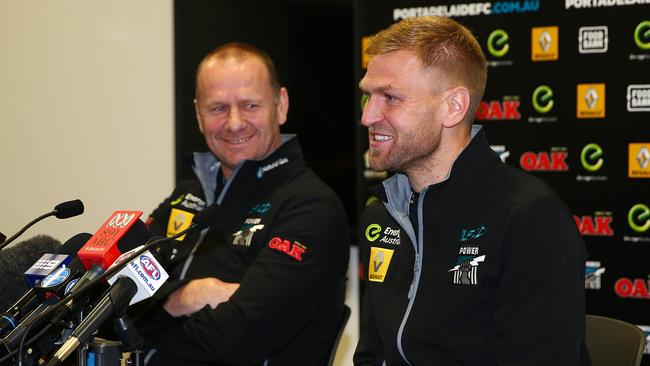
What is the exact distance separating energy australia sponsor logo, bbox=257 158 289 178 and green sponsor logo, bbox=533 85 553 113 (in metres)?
1.19

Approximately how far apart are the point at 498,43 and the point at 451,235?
163 cm

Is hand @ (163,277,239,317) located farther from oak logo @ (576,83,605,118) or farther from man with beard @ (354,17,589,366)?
oak logo @ (576,83,605,118)

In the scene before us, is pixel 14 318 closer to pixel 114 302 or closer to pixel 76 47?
pixel 114 302

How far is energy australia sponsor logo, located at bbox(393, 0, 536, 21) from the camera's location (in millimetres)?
3436

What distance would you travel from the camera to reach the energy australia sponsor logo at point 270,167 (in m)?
2.87

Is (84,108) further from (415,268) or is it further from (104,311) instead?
(104,311)

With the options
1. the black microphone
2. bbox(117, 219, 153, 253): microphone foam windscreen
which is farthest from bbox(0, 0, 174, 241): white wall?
the black microphone

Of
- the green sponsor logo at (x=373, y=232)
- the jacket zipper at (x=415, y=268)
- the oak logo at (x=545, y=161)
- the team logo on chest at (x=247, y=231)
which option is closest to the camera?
the jacket zipper at (x=415, y=268)

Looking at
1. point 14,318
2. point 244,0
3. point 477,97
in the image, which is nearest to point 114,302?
point 14,318

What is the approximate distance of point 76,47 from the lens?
14.8ft

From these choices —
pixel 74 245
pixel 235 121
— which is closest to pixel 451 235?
pixel 74 245

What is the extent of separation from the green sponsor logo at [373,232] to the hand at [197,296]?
0.47m

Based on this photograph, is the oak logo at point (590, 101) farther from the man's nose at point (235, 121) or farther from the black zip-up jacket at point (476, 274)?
the man's nose at point (235, 121)

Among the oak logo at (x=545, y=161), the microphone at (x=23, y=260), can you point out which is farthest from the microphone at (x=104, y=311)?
the oak logo at (x=545, y=161)
